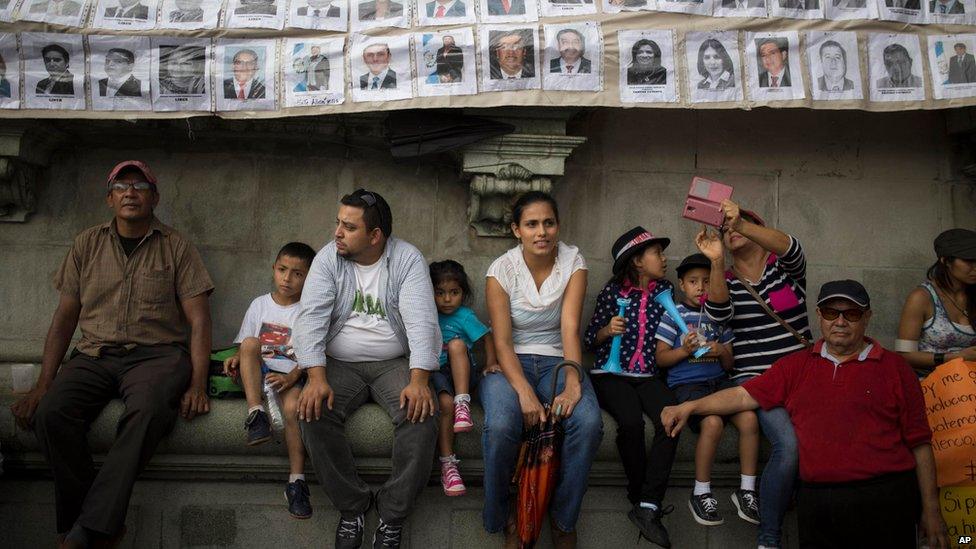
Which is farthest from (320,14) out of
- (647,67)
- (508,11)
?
(647,67)

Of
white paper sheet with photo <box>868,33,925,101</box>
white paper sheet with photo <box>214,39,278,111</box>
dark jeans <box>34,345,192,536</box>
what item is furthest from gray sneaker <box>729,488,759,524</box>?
white paper sheet with photo <box>214,39,278,111</box>

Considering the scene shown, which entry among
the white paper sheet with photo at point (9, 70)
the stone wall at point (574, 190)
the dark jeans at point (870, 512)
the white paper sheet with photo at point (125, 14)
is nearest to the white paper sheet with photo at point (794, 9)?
the stone wall at point (574, 190)

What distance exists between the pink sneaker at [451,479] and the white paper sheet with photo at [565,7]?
2.35 m

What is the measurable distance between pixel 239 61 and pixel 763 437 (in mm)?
3262

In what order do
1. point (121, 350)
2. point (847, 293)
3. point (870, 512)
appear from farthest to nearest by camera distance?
point (121, 350) < point (847, 293) < point (870, 512)

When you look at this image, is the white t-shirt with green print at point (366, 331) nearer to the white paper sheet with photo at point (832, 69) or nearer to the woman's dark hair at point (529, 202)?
the woman's dark hair at point (529, 202)

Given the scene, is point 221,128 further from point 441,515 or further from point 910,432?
point 910,432

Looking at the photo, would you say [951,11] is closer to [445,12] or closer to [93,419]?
[445,12]

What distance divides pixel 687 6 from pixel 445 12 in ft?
4.21

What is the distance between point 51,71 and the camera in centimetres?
479

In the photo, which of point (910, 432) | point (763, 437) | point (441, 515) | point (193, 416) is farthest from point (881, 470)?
point (193, 416)

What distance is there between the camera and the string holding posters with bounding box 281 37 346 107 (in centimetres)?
483

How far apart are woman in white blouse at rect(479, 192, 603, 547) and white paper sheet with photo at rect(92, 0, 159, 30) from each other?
215 centimetres

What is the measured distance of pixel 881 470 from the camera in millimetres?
4070
